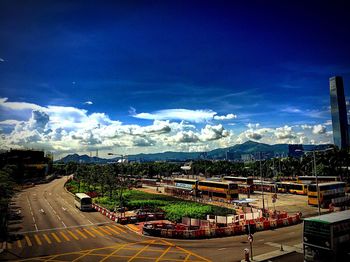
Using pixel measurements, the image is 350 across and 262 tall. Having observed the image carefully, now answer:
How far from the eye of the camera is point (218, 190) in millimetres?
73125

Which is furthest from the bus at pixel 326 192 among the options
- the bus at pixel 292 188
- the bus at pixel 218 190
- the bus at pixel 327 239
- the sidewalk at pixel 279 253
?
the bus at pixel 327 239

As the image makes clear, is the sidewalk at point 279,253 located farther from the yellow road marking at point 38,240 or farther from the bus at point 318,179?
the bus at point 318,179

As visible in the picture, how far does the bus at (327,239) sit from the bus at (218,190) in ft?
151

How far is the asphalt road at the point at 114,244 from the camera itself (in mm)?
29031

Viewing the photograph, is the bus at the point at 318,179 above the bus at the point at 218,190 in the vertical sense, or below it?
above

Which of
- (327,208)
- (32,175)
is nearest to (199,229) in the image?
(327,208)

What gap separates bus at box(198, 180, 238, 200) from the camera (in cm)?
6936

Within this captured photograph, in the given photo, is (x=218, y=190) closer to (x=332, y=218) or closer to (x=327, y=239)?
(x=332, y=218)

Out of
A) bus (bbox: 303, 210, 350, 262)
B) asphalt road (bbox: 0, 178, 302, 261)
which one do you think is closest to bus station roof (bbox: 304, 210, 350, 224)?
bus (bbox: 303, 210, 350, 262)

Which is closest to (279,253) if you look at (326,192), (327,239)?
(327,239)

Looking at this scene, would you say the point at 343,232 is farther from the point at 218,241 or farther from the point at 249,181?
the point at 249,181

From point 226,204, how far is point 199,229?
30.0 metres

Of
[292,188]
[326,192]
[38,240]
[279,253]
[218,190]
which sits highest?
[326,192]

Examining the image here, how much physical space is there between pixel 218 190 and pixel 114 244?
43705 millimetres
